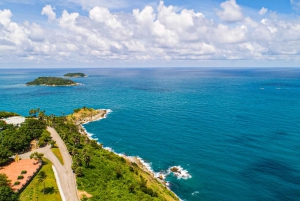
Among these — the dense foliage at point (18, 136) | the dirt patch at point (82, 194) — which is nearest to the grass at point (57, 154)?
the dense foliage at point (18, 136)

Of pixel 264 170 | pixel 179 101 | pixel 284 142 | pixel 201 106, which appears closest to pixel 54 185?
pixel 264 170

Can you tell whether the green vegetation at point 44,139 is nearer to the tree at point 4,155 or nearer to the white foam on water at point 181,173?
the tree at point 4,155

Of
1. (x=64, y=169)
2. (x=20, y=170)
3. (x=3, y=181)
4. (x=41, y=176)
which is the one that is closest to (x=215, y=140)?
Answer: (x=64, y=169)

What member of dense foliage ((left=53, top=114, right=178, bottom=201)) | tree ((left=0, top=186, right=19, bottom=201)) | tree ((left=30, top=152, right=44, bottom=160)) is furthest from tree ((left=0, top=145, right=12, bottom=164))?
tree ((left=0, top=186, right=19, bottom=201))

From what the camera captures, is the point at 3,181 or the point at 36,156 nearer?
the point at 3,181

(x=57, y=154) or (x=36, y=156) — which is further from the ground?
(x=36, y=156)

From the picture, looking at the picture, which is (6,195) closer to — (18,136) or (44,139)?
(44,139)

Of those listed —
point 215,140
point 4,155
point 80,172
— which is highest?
point 4,155

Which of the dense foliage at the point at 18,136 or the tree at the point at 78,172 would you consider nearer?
the tree at the point at 78,172
